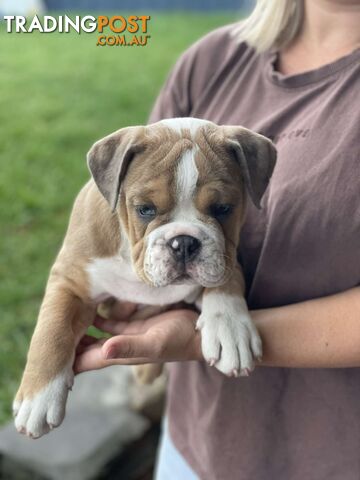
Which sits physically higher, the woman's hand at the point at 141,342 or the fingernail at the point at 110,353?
the fingernail at the point at 110,353

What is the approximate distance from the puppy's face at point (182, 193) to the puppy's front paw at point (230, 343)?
0.09 m

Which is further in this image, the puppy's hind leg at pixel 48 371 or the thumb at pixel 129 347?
the puppy's hind leg at pixel 48 371

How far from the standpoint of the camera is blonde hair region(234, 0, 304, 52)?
1.67 meters

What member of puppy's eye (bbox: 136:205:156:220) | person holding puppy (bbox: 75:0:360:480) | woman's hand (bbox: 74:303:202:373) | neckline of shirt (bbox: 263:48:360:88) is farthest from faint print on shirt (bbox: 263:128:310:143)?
woman's hand (bbox: 74:303:202:373)

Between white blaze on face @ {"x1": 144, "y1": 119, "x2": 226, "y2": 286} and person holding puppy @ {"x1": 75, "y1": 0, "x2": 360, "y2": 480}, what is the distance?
125mm

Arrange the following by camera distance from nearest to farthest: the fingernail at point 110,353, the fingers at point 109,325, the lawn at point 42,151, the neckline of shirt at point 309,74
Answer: the fingernail at point 110,353 < the neckline of shirt at point 309,74 < the fingers at point 109,325 < the lawn at point 42,151

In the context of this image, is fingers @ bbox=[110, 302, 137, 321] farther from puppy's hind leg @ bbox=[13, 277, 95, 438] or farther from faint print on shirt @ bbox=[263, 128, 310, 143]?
faint print on shirt @ bbox=[263, 128, 310, 143]

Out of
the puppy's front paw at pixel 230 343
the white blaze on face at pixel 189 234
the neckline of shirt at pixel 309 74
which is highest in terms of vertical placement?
the neckline of shirt at pixel 309 74

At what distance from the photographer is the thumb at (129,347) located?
1.26 metres

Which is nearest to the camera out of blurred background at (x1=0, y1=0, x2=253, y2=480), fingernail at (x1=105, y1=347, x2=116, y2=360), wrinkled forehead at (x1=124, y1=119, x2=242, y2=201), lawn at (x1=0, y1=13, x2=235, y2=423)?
fingernail at (x1=105, y1=347, x2=116, y2=360)

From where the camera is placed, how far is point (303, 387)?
1556 millimetres

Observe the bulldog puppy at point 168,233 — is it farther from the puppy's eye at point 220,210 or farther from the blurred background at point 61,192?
the blurred background at point 61,192

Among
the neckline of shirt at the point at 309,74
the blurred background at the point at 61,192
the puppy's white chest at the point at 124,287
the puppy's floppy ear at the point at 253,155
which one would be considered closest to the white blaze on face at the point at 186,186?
the puppy's floppy ear at the point at 253,155

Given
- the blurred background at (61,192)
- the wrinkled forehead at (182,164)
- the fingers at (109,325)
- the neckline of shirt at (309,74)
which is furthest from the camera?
the blurred background at (61,192)
